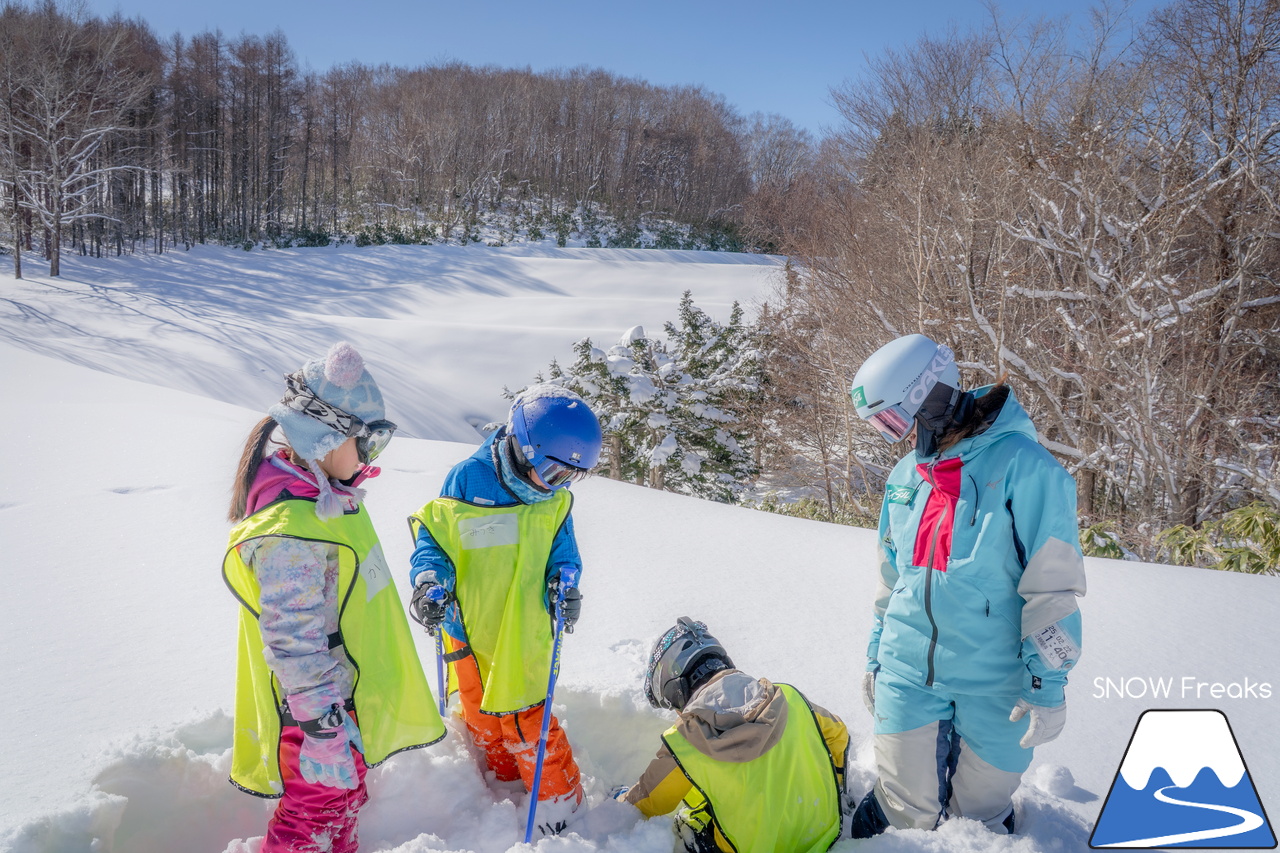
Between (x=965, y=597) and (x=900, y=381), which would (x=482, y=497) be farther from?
(x=965, y=597)

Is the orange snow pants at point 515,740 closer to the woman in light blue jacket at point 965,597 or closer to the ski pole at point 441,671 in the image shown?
the ski pole at point 441,671

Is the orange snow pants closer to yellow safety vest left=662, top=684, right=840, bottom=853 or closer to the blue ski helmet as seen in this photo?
yellow safety vest left=662, top=684, right=840, bottom=853

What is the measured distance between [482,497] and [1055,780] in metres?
2.05

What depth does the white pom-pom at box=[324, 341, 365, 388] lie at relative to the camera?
172 centimetres

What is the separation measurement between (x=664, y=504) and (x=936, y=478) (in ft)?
10.3

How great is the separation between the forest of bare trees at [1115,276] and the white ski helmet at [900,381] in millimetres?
8516

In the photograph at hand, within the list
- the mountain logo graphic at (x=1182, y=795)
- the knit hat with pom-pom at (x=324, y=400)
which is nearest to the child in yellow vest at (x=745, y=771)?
the mountain logo graphic at (x=1182, y=795)

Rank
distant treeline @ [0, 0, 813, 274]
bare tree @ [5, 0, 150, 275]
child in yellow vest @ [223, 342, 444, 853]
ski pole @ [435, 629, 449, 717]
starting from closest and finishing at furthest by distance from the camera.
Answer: child in yellow vest @ [223, 342, 444, 853] < ski pole @ [435, 629, 449, 717] < bare tree @ [5, 0, 150, 275] < distant treeline @ [0, 0, 813, 274]

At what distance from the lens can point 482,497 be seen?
218 centimetres

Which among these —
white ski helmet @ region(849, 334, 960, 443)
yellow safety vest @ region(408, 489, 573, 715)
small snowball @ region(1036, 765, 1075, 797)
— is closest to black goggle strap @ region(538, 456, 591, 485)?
yellow safety vest @ region(408, 489, 573, 715)

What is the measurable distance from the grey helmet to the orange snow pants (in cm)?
36

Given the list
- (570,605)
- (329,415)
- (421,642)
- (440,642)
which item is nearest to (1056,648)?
(570,605)

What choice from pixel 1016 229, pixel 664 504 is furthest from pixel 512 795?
Answer: pixel 1016 229

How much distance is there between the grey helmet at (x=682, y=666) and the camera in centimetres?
204
